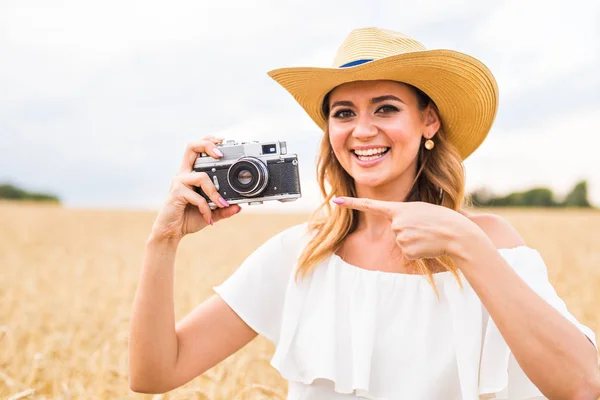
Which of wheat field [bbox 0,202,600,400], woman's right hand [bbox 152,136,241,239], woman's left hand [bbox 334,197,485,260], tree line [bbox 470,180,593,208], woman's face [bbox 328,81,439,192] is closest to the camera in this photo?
woman's left hand [bbox 334,197,485,260]

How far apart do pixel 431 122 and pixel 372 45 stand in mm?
440

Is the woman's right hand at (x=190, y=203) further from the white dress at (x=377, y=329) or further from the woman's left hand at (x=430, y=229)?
the woman's left hand at (x=430, y=229)

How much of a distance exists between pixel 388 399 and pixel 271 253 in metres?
0.78

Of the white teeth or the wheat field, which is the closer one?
the white teeth

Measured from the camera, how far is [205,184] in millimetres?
2451

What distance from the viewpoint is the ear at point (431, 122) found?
287 cm

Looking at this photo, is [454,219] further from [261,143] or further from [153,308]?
[153,308]

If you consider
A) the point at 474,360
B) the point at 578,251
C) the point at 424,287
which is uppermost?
the point at 424,287

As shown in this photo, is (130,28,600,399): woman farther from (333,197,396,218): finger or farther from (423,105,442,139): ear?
(333,197,396,218): finger

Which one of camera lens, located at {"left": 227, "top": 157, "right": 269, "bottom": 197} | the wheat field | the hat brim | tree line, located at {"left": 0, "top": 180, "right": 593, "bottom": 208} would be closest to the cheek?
the hat brim

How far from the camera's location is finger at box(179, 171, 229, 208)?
244cm

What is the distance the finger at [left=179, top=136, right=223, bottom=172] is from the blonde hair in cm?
62

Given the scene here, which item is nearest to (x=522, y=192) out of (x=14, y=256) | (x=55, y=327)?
(x=14, y=256)

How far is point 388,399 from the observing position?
259cm
